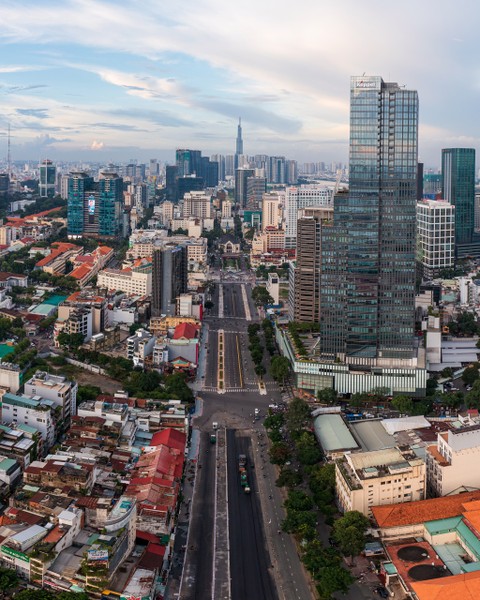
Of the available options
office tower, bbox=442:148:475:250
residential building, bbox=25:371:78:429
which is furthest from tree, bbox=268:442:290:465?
office tower, bbox=442:148:475:250

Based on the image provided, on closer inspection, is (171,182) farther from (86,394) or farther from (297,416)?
(297,416)

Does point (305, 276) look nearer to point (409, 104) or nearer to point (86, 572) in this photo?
point (409, 104)

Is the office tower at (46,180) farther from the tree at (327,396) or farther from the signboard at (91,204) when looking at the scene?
the tree at (327,396)

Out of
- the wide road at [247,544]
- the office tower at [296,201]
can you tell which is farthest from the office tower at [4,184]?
the wide road at [247,544]

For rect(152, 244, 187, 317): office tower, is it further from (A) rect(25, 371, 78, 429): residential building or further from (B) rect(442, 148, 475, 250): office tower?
(B) rect(442, 148, 475, 250): office tower

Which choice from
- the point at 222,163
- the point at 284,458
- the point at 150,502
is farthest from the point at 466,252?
the point at 222,163

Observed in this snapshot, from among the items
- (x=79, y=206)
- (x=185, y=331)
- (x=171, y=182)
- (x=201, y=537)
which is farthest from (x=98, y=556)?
(x=171, y=182)
